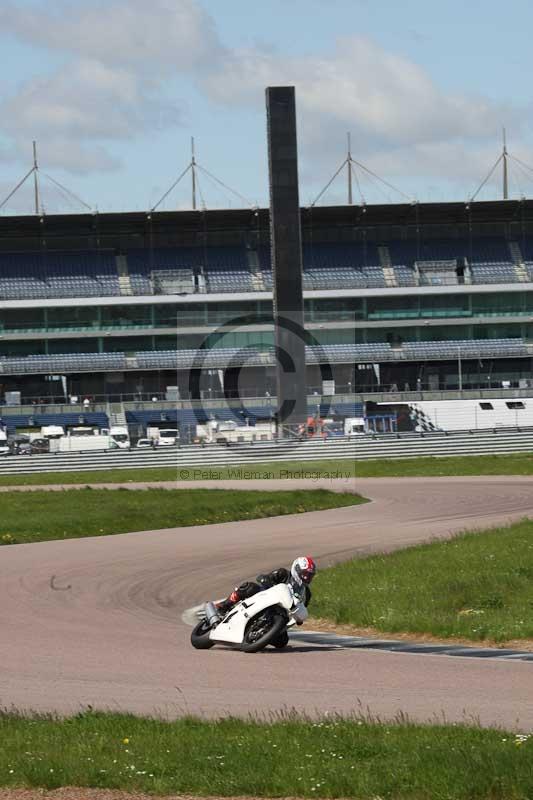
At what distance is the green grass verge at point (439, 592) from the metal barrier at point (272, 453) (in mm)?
38100

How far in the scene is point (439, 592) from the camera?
18781mm

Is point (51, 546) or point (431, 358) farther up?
point (431, 358)

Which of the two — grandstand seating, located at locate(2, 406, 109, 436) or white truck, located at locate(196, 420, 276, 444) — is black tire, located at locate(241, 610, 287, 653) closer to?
white truck, located at locate(196, 420, 276, 444)

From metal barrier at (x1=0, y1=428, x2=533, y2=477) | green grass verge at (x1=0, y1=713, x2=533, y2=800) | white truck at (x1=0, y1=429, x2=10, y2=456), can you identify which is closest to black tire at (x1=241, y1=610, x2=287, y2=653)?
green grass verge at (x1=0, y1=713, x2=533, y2=800)

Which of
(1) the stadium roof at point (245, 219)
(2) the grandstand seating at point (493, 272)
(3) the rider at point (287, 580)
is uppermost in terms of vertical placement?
(1) the stadium roof at point (245, 219)

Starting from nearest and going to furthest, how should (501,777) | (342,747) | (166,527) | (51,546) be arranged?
(501,777), (342,747), (51,546), (166,527)

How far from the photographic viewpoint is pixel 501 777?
841 cm

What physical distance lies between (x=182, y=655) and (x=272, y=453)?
156 feet

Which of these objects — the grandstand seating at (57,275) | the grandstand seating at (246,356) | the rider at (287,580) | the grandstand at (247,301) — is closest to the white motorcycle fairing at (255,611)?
the rider at (287,580)

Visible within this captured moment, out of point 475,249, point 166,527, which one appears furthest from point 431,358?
point 166,527

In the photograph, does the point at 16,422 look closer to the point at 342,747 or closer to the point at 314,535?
the point at 314,535

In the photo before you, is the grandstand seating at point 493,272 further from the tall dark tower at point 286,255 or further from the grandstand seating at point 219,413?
the tall dark tower at point 286,255

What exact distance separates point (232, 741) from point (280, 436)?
56.6 meters

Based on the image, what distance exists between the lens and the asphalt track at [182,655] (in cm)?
1178
